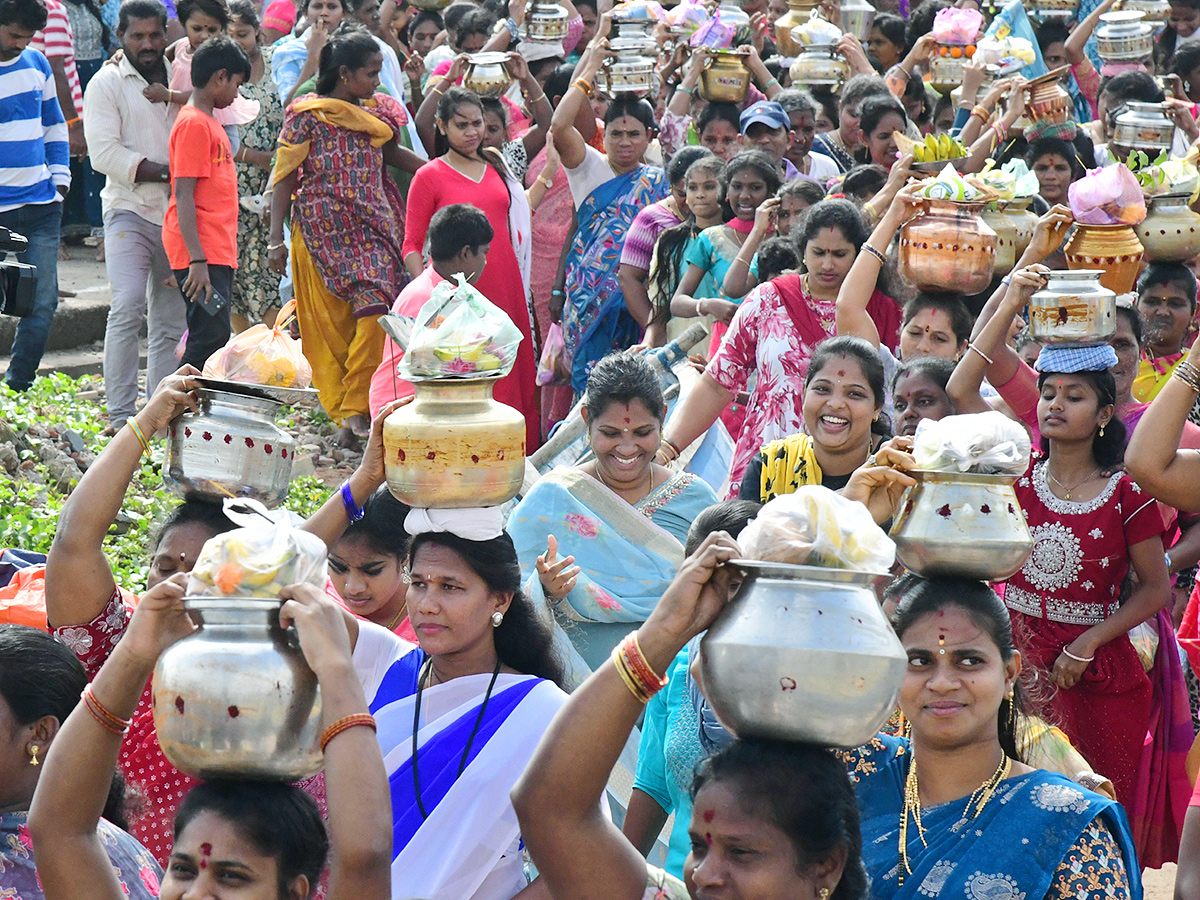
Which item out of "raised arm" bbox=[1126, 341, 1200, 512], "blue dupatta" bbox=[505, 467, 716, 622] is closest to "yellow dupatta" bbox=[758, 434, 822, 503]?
"blue dupatta" bbox=[505, 467, 716, 622]

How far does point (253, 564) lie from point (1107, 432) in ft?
9.46

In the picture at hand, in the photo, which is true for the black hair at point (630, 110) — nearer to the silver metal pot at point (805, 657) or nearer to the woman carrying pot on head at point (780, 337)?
the woman carrying pot on head at point (780, 337)

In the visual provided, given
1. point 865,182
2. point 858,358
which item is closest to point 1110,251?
point 858,358

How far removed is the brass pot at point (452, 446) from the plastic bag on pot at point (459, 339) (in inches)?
1.1

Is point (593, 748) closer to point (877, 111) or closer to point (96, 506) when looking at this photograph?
point (96, 506)

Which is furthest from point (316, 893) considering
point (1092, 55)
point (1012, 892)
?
point (1092, 55)

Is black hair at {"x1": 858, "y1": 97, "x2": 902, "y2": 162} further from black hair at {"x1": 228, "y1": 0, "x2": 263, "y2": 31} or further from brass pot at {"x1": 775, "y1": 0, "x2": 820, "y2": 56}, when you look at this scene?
black hair at {"x1": 228, "y1": 0, "x2": 263, "y2": 31}

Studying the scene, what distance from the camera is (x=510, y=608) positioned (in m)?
3.31

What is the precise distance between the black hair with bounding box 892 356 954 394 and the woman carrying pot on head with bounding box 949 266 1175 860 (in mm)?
427

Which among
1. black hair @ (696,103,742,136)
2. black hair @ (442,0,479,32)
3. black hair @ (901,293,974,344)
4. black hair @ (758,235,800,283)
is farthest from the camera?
black hair @ (442,0,479,32)

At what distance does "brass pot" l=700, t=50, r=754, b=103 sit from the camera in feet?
27.9

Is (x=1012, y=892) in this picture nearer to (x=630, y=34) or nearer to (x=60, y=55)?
(x=630, y=34)

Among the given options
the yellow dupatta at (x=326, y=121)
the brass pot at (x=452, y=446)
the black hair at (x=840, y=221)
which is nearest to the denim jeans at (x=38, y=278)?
the yellow dupatta at (x=326, y=121)

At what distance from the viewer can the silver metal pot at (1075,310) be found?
168 inches
